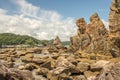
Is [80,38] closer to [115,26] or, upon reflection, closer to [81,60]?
[115,26]

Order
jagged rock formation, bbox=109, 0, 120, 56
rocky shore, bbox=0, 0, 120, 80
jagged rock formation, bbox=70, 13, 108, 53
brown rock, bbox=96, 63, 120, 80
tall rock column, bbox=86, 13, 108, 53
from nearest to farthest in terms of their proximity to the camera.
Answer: brown rock, bbox=96, 63, 120, 80, rocky shore, bbox=0, 0, 120, 80, jagged rock formation, bbox=109, 0, 120, 56, tall rock column, bbox=86, 13, 108, 53, jagged rock formation, bbox=70, 13, 108, 53

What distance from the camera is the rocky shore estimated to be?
9.27 m

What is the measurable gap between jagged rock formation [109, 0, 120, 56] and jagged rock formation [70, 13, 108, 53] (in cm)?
2380

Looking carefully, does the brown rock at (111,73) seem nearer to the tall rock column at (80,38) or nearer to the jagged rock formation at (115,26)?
the jagged rock formation at (115,26)

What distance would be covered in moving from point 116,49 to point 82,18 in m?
58.2

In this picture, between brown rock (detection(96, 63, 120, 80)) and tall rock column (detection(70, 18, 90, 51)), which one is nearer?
brown rock (detection(96, 63, 120, 80))

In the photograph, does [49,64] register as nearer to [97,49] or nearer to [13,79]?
[13,79]

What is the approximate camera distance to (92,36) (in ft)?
320

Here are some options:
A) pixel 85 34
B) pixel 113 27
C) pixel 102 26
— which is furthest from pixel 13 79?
pixel 85 34

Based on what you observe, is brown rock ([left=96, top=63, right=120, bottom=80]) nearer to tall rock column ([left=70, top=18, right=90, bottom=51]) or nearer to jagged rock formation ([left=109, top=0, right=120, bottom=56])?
jagged rock formation ([left=109, top=0, right=120, bottom=56])

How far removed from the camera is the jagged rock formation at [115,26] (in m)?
59.2

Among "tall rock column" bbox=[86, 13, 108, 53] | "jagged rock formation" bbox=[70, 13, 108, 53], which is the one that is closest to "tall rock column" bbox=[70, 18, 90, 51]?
"jagged rock formation" bbox=[70, 13, 108, 53]

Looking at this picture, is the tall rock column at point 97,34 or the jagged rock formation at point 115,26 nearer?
the jagged rock formation at point 115,26

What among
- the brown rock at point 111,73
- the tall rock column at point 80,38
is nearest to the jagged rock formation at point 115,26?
the tall rock column at point 80,38
